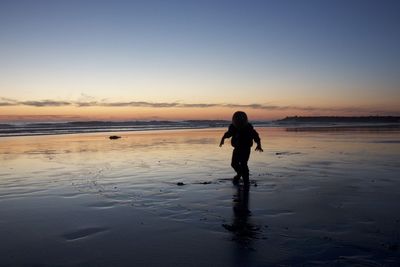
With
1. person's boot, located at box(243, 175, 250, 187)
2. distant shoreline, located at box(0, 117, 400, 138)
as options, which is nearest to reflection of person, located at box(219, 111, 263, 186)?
person's boot, located at box(243, 175, 250, 187)

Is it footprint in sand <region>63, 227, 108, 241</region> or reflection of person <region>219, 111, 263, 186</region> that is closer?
footprint in sand <region>63, 227, 108, 241</region>

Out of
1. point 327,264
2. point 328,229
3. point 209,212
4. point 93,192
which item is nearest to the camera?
point 327,264

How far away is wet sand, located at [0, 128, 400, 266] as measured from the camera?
14.4 feet

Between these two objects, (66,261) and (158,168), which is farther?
(158,168)

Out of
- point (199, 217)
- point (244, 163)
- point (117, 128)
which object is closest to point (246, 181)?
point (244, 163)

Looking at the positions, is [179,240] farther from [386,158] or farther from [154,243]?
[386,158]

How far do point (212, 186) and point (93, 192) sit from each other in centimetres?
272

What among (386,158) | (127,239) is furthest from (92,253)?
(386,158)

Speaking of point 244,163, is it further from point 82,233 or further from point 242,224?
point 82,233

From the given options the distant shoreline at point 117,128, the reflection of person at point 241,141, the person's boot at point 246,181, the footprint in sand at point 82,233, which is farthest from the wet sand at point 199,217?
the distant shoreline at point 117,128

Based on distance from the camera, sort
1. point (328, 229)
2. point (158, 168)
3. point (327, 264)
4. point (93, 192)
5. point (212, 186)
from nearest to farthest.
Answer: point (327, 264), point (328, 229), point (93, 192), point (212, 186), point (158, 168)

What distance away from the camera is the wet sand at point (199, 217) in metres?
4.39

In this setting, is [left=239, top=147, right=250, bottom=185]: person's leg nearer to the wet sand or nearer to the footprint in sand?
the wet sand

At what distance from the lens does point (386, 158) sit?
13.7 m
